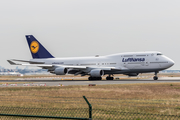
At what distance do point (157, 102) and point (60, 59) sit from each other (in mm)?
47958

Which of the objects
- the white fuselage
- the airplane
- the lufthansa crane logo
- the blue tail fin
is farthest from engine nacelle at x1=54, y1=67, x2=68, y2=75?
the lufthansa crane logo

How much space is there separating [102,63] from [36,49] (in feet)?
59.6

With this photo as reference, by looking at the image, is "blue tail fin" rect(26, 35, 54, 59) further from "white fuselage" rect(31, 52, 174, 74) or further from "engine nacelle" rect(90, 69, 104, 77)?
"engine nacelle" rect(90, 69, 104, 77)

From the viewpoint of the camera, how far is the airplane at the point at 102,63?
5362cm

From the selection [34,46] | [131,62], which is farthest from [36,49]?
[131,62]

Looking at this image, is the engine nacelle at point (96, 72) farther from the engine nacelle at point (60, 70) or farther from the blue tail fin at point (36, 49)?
the blue tail fin at point (36, 49)

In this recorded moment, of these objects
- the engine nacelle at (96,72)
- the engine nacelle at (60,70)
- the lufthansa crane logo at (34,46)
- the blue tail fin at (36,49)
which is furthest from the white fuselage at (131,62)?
the lufthansa crane logo at (34,46)

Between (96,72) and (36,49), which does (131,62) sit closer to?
(96,72)

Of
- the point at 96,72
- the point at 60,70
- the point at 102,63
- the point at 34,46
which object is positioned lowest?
the point at 96,72

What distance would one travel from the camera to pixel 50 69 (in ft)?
204

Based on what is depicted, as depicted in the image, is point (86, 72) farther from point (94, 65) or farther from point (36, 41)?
point (36, 41)

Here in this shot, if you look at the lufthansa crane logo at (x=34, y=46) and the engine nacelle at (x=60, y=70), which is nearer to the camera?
the engine nacelle at (x=60, y=70)

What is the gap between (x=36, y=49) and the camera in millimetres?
68375

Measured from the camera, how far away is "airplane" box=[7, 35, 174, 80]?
53.6 m
